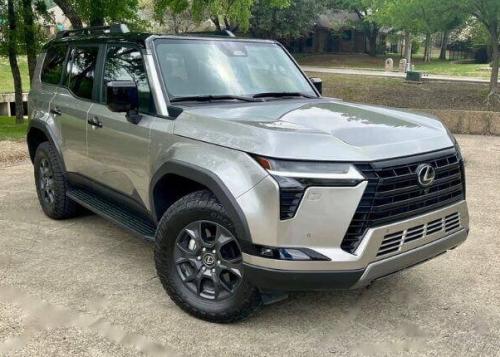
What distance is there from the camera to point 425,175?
321cm

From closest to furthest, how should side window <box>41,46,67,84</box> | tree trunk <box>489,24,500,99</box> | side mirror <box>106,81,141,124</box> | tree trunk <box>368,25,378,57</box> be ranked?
side mirror <box>106,81,141,124</box>, side window <box>41,46,67,84</box>, tree trunk <box>489,24,500,99</box>, tree trunk <box>368,25,378,57</box>

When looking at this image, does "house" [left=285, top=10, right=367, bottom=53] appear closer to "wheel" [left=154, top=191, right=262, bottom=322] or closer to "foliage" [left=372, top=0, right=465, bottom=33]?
"foliage" [left=372, top=0, right=465, bottom=33]

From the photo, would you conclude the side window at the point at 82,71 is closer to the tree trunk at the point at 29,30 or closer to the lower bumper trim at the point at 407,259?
the lower bumper trim at the point at 407,259

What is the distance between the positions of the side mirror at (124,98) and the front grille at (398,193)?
1798 mm

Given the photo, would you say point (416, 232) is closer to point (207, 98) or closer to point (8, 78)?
point (207, 98)

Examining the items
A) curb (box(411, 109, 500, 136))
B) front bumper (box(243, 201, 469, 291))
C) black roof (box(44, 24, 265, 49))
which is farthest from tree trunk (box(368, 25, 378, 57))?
front bumper (box(243, 201, 469, 291))

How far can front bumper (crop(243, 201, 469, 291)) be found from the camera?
299 centimetres

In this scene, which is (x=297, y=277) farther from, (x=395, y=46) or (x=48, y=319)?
(x=395, y=46)

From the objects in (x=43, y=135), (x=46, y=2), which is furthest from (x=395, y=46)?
(x=43, y=135)

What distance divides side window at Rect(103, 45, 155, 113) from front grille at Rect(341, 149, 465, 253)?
5.74ft

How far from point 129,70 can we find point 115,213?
1.18 meters

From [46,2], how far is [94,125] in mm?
11124

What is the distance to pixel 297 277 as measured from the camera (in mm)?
3000

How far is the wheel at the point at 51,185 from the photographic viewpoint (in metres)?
5.36
